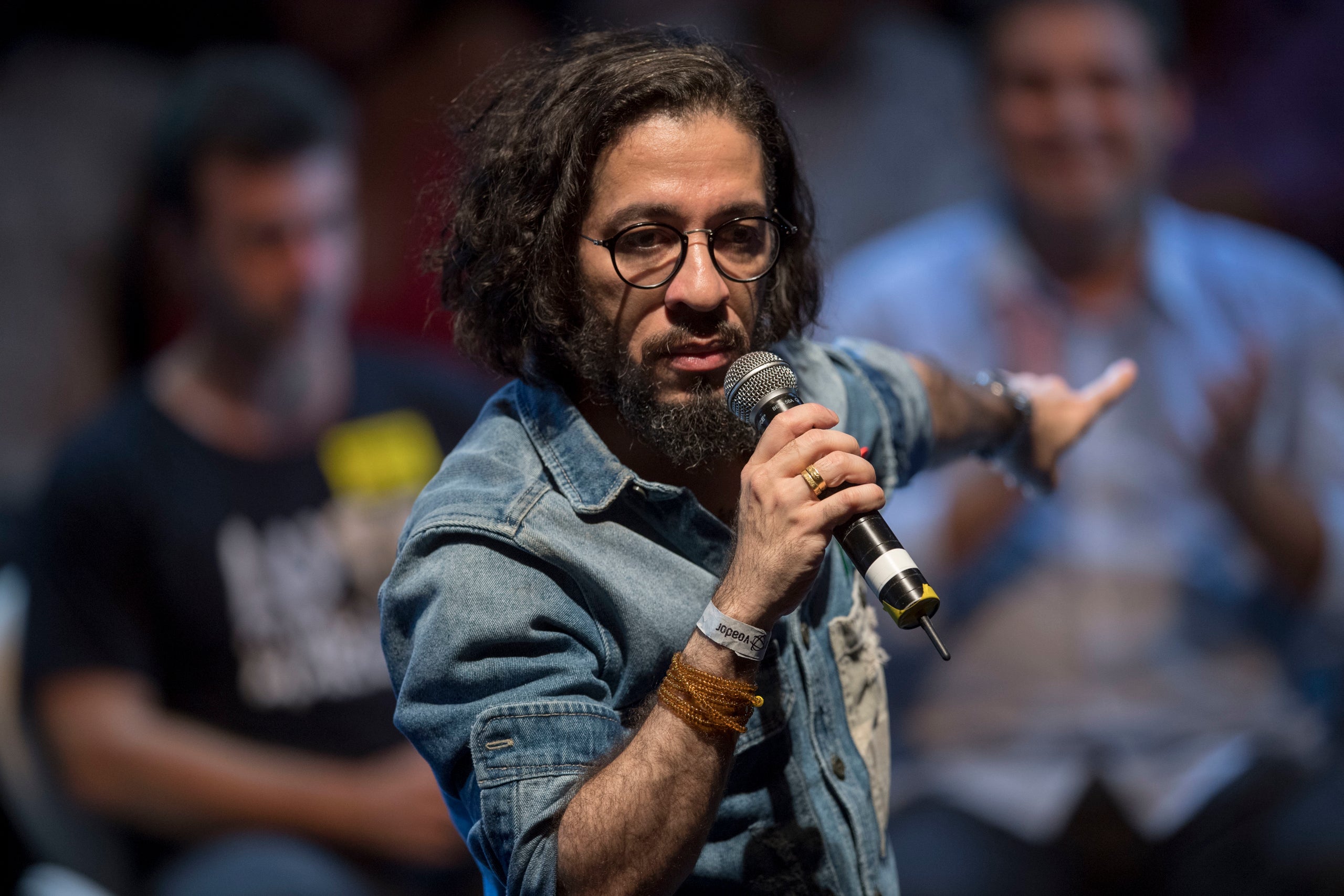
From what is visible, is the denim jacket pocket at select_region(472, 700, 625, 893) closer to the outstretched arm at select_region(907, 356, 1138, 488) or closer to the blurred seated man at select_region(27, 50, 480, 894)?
the outstretched arm at select_region(907, 356, 1138, 488)

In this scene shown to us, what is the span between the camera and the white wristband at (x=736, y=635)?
1207mm

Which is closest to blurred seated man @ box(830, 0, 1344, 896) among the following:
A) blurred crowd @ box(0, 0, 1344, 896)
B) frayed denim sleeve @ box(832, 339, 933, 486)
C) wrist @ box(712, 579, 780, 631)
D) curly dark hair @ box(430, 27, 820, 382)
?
blurred crowd @ box(0, 0, 1344, 896)

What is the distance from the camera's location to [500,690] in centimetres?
124

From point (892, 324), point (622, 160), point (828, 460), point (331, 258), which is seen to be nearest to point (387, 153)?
point (331, 258)

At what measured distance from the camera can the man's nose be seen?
1376 mm

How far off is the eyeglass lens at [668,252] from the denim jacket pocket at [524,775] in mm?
505

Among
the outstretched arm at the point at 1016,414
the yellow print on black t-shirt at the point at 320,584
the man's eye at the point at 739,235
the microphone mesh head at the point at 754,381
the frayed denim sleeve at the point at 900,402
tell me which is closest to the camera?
the microphone mesh head at the point at 754,381

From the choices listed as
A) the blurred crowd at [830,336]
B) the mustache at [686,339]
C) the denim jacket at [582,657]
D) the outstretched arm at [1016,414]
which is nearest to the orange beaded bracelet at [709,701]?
the denim jacket at [582,657]

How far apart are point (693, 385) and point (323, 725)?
1955 mm

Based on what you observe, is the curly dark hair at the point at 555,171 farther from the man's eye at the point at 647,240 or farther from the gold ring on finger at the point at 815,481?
the gold ring on finger at the point at 815,481

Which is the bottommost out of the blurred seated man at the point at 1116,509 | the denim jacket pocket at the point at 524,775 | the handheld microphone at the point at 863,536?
the blurred seated man at the point at 1116,509

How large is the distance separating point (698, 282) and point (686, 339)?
0.07 metres

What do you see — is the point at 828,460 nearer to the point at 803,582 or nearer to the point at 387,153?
the point at 803,582

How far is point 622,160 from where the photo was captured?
1.41m
